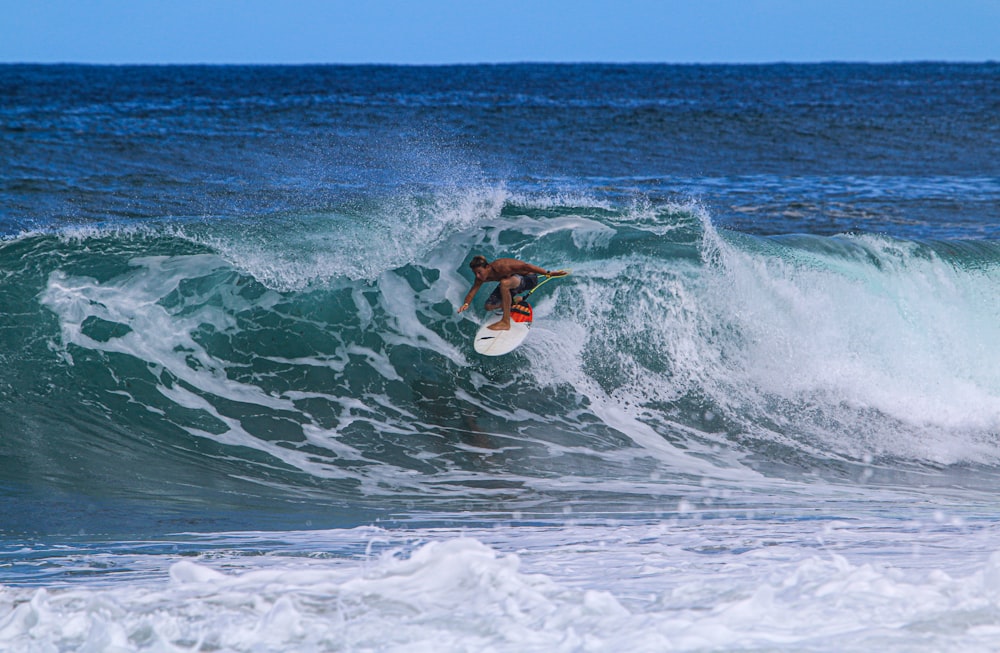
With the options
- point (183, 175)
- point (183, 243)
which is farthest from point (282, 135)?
point (183, 243)

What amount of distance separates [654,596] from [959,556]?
5.40 ft

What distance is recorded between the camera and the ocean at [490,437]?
3770 mm

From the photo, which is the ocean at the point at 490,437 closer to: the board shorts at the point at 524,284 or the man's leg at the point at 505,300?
the man's leg at the point at 505,300

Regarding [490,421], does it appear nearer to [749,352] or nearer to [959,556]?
[749,352]

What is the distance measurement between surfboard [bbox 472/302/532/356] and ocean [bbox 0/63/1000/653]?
183mm

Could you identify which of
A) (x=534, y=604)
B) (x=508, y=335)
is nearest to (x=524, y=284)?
(x=508, y=335)

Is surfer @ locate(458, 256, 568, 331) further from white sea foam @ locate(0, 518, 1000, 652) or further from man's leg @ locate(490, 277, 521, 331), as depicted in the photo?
white sea foam @ locate(0, 518, 1000, 652)

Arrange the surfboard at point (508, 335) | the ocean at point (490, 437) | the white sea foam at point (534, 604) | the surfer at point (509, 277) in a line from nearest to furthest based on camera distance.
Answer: the white sea foam at point (534, 604)
the ocean at point (490, 437)
the surfer at point (509, 277)
the surfboard at point (508, 335)

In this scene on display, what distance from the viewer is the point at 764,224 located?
15.3 m

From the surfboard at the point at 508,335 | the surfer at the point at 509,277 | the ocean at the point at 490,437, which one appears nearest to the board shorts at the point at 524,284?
the surfer at the point at 509,277

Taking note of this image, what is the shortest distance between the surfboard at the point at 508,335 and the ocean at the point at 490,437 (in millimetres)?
183

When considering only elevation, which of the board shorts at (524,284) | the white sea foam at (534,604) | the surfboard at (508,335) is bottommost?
the white sea foam at (534,604)

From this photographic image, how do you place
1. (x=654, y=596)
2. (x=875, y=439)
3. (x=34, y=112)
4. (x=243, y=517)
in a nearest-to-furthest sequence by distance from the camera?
(x=654, y=596) → (x=243, y=517) → (x=875, y=439) → (x=34, y=112)

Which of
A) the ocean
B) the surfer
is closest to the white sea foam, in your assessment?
the ocean
